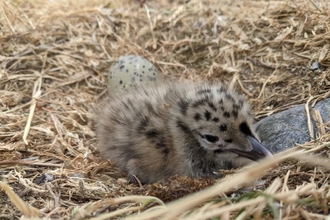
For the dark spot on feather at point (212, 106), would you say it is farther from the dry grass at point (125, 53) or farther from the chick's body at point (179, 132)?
the dry grass at point (125, 53)

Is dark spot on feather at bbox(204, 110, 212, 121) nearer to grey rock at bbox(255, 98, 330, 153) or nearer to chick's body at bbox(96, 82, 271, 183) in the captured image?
chick's body at bbox(96, 82, 271, 183)

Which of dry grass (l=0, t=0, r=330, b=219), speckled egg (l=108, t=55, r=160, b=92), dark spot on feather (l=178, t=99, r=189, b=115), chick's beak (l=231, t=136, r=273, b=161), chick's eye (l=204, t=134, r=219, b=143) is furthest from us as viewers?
speckled egg (l=108, t=55, r=160, b=92)

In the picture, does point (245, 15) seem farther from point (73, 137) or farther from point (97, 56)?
point (73, 137)

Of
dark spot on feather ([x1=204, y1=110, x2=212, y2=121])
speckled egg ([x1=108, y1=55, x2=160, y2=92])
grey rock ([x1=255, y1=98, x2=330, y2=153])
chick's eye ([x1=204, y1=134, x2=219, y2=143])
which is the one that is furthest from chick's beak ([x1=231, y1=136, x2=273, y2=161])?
speckled egg ([x1=108, y1=55, x2=160, y2=92])

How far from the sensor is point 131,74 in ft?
14.3

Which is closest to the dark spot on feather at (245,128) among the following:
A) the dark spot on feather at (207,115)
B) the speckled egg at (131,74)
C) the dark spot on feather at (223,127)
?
the dark spot on feather at (223,127)

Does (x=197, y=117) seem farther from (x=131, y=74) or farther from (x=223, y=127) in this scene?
(x=131, y=74)

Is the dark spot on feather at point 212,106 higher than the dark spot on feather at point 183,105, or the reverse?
the dark spot on feather at point 212,106

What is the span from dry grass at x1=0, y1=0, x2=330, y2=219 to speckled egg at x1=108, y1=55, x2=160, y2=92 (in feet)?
1.32

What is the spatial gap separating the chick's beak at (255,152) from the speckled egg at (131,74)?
1.34 meters

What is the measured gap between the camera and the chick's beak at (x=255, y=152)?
3211mm

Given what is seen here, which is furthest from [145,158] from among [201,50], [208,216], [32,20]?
[32,20]

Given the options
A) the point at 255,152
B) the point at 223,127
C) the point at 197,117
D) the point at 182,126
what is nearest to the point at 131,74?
the point at 182,126

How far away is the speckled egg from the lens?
4.36m
